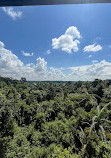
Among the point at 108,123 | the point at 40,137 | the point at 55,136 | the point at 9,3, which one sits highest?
the point at 9,3

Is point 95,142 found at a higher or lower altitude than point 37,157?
higher

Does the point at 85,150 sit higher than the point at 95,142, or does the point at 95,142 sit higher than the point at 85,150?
the point at 95,142

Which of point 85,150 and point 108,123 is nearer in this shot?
point 85,150

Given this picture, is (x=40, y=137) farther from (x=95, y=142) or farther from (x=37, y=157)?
(x=95, y=142)

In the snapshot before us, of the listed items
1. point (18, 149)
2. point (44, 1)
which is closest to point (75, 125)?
point (18, 149)

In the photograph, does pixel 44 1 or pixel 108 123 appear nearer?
pixel 44 1

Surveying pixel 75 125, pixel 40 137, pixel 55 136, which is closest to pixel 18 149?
pixel 40 137

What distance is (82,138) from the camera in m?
8.92

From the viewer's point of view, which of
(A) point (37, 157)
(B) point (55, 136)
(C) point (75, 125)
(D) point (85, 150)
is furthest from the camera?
(C) point (75, 125)

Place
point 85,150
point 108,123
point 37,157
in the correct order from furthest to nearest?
1. point 108,123
2. point 85,150
3. point 37,157

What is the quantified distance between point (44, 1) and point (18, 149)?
362 inches

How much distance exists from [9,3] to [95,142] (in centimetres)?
1022

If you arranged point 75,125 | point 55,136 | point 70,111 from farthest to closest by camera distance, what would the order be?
point 70,111
point 75,125
point 55,136

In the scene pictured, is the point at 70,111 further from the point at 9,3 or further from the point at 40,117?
the point at 9,3
